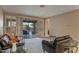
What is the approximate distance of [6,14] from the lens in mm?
1232

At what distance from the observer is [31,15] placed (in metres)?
1.28

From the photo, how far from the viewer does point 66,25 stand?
4.07ft

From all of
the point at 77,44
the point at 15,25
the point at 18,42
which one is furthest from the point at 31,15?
the point at 77,44

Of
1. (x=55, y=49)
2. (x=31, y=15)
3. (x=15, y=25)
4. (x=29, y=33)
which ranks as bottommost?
(x=55, y=49)

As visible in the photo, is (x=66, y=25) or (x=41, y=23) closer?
(x=66, y=25)

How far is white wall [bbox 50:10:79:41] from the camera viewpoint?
115 centimetres

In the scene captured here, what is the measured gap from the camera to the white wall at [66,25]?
1154 millimetres
